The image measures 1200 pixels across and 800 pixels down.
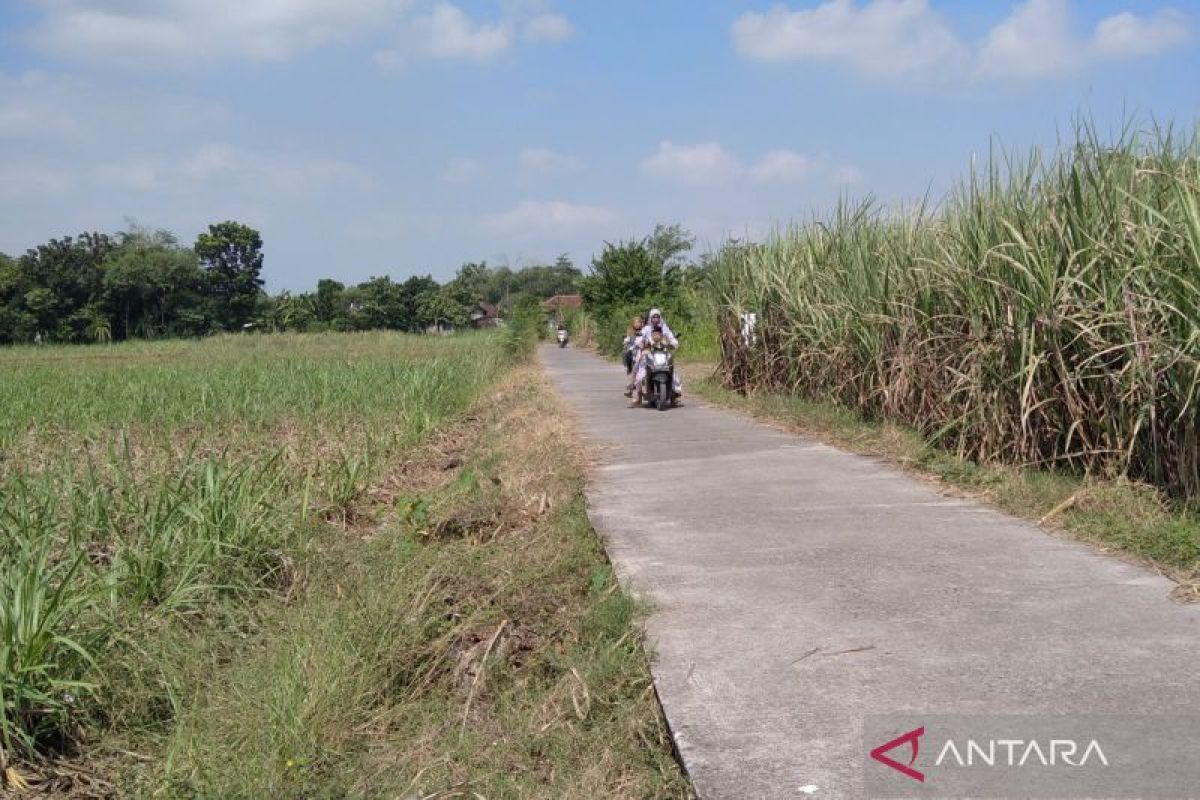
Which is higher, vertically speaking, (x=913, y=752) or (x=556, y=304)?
(x=556, y=304)

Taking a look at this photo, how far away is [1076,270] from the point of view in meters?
6.17

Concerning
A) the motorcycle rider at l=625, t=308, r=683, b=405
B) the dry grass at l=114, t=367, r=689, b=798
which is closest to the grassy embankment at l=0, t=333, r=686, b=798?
the dry grass at l=114, t=367, r=689, b=798

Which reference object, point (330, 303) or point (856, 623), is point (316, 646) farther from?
point (330, 303)

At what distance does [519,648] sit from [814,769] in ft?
5.26

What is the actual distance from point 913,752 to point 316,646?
2.12 meters

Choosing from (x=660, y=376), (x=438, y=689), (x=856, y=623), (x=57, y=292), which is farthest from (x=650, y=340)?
(x=57, y=292)

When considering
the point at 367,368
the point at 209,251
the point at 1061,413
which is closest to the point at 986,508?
the point at 1061,413

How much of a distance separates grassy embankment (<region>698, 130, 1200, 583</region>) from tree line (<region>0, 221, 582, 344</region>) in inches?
2011

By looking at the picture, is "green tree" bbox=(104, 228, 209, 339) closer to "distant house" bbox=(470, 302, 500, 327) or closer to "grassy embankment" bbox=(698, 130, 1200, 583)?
"distant house" bbox=(470, 302, 500, 327)

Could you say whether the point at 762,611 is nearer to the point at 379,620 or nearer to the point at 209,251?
the point at 379,620

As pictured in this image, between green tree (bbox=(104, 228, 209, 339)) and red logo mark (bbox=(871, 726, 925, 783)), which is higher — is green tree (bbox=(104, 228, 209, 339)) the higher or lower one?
the higher one

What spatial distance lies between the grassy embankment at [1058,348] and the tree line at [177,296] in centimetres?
5109

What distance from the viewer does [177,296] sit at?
6494cm

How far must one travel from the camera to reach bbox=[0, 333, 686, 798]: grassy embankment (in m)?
3.11
